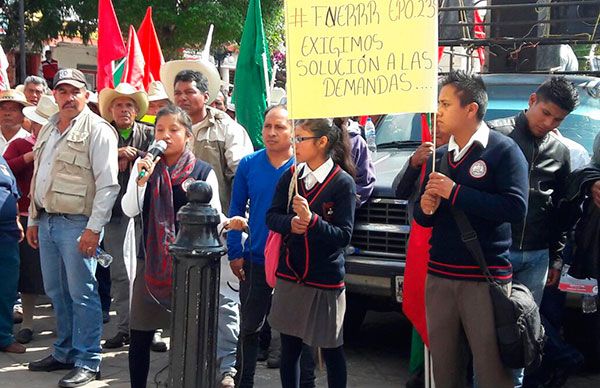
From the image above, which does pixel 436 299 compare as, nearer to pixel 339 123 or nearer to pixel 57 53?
pixel 339 123

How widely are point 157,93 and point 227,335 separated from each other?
3388 mm

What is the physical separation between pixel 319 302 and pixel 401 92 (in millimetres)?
1200

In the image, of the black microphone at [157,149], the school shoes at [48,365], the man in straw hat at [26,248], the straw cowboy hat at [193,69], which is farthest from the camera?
the straw cowboy hat at [193,69]

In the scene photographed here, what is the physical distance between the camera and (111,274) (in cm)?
688

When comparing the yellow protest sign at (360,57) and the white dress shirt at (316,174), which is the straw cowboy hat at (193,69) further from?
the yellow protest sign at (360,57)

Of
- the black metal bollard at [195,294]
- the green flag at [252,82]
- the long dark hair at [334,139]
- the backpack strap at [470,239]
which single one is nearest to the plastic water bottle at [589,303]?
the backpack strap at [470,239]

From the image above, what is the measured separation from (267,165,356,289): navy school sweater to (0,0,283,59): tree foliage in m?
18.2

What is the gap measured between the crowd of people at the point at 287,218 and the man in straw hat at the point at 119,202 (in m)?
0.01

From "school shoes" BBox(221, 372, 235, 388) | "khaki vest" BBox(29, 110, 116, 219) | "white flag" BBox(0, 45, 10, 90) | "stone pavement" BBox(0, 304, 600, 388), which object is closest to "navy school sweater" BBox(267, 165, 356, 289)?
"school shoes" BBox(221, 372, 235, 388)

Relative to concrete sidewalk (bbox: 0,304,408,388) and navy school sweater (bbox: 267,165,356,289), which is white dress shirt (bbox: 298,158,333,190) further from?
concrete sidewalk (bbox: 0,304,408,388)

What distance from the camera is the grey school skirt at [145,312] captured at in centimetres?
484

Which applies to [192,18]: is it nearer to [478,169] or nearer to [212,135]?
[212,135]

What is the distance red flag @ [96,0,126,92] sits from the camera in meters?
8.60

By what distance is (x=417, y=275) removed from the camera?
205 inches
